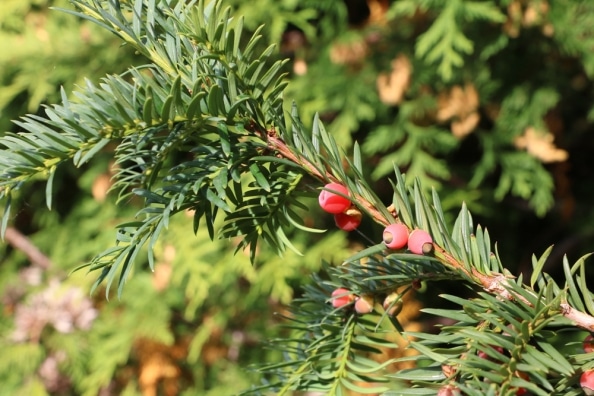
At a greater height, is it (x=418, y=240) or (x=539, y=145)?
(x=418, y=240)

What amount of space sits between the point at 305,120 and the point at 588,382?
3.38 feet

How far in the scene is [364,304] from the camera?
1.37ft

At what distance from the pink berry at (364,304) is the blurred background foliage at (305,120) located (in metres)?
0.79

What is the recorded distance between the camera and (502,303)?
0.33 metres

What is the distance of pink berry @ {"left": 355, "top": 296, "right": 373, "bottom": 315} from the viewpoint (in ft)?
Result: 1.37

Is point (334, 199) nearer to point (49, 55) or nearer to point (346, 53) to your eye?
point (346, 53)

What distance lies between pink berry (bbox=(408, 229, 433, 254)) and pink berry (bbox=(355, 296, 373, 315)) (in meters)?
0.07

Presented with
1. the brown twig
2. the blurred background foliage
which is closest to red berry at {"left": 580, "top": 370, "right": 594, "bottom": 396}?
the brown twig

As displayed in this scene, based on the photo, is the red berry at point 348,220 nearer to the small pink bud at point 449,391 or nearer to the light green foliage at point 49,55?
the small pink bud at point 449,391

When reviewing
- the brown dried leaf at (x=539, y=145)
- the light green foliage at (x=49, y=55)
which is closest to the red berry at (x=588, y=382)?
the brown dried leaf at (x=539, y=145)

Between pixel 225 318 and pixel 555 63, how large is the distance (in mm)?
938

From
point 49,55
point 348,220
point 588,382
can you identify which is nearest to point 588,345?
point 588,382

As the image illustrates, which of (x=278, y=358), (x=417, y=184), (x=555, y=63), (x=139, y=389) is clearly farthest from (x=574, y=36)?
(x=139, y=389)

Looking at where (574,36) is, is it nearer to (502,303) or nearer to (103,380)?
(502,303)
